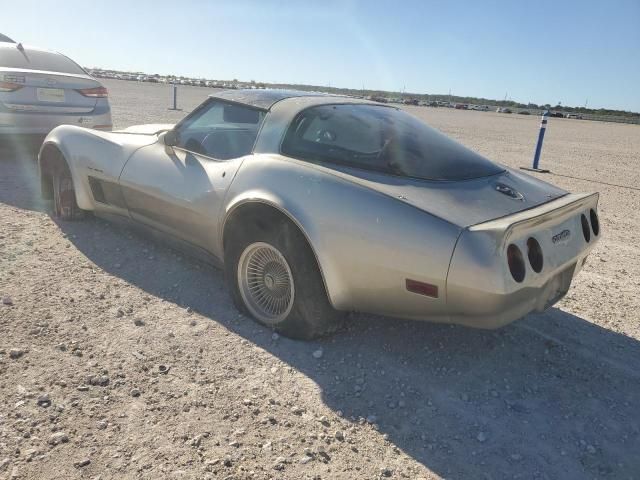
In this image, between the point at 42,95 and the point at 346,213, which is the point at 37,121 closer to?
the point at 42,95

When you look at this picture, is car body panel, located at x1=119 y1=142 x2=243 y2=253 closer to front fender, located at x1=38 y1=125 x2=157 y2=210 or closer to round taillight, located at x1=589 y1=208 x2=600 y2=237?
front fender, located at x1=38 y1=125 x2=157 y2=210

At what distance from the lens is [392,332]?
315cm

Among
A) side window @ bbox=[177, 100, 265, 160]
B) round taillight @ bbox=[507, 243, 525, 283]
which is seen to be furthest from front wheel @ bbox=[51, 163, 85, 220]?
round taillight @ bbox=[507, 243, 525, 283]

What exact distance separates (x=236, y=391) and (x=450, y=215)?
1.32 m

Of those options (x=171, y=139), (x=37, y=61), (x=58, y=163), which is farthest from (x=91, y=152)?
(x=37, y=61)

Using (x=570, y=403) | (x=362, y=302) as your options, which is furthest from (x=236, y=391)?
(x=570, y=403)

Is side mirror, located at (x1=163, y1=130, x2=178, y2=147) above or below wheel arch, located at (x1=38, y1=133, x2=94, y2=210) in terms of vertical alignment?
above

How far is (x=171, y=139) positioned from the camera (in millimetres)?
3646

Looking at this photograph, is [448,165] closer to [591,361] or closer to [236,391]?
[591,361]

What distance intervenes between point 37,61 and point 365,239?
633 cm

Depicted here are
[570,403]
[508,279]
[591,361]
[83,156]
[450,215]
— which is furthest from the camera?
[83,156]

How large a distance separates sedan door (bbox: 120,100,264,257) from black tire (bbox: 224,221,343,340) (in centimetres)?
40

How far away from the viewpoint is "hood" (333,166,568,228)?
2.46 meters

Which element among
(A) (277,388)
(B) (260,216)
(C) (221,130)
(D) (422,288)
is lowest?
(A) (277,388)
